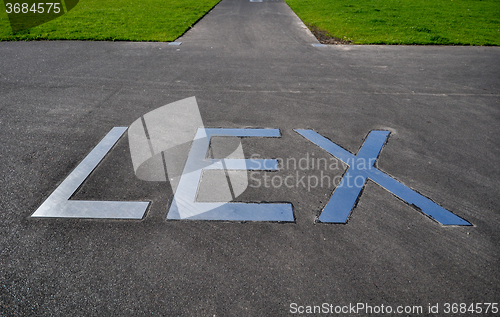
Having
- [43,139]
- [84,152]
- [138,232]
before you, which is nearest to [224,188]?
[138,232]

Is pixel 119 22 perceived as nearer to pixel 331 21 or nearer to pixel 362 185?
pixel 331 21

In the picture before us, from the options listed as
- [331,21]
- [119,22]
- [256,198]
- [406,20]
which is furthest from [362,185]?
[406,20]

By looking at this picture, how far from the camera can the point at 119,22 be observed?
1161 cm

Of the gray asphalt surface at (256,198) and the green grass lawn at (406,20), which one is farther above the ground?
the green grass lawn at (406,20)

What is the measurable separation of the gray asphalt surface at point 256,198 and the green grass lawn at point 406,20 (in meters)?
3.15

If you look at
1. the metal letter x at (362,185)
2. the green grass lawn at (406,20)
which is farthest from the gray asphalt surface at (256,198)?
the green grass lawn at (406,20)

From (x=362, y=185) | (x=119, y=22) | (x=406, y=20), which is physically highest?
(x=119, y=22)

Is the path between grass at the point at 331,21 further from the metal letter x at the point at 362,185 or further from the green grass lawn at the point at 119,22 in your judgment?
the metal letter x at the point at 362,185

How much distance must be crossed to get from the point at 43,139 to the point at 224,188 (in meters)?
2.98

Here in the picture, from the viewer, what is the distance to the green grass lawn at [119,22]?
9930 mm

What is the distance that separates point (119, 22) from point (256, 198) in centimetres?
1130

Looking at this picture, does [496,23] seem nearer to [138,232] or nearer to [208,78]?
[208,78]

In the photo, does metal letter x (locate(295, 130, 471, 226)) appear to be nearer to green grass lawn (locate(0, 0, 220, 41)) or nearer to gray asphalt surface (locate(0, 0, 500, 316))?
gray asphalt surface (locate(0, 0, 500, 316))

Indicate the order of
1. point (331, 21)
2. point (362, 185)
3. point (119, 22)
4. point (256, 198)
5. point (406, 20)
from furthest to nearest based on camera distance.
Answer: point (406, 20)
point (331, 21)
point (119, 22)
point (362, 185)
point (256, 198)
